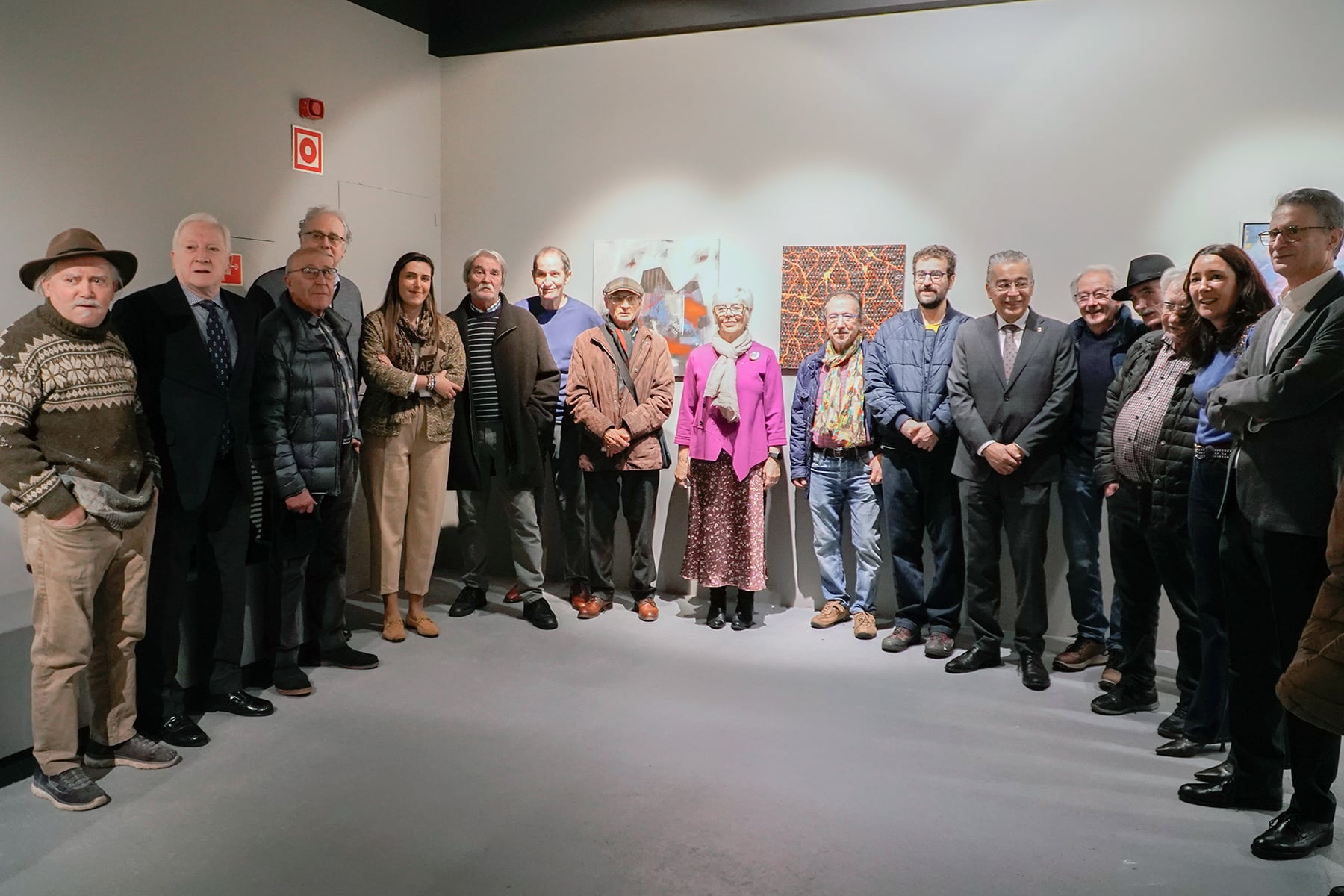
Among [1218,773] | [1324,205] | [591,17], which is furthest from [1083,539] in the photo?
[591,17]

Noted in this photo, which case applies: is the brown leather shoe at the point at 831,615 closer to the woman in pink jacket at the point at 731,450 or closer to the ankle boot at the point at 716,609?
the woman in pink jacket at the point at 731,450

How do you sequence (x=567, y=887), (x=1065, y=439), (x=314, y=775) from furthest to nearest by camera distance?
(x=1065, y=439)
(x=314, y=775)
(x=567, y=887)

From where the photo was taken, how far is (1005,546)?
504 centimetres

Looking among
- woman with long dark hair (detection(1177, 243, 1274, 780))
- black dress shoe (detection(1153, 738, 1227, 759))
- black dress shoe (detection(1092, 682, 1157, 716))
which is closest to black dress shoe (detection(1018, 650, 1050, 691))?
black dress shoe (detection(1092, 682, 1157, 716))

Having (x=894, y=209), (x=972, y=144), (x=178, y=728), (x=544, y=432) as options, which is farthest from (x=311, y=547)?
(x=972, y=144)

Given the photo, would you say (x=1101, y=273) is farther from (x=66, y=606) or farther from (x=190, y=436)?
(x=66, y=606)

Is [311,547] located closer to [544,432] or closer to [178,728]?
[178,728]

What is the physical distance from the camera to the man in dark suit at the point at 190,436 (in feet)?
11.4

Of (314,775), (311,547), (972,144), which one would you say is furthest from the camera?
(972,144)

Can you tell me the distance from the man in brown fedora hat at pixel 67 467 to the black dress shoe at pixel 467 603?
2141mm

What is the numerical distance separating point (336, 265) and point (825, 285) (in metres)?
2.45

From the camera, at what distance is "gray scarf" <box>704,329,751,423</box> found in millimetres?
4883

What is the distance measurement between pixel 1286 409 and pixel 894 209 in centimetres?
268

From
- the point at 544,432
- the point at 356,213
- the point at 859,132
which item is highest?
the point at 859,132
